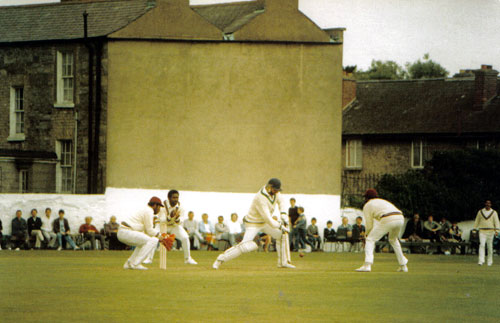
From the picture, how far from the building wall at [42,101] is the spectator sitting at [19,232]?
739 cm

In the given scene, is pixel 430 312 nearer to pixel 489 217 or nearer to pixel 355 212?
pixel 489 217

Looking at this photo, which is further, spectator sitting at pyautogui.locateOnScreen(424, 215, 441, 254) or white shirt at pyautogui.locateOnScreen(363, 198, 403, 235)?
spectator sitting at pyautogui.locateOnScreen(424, 215, 441, 254)

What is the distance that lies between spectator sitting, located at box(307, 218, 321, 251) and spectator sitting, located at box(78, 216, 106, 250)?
7.94m

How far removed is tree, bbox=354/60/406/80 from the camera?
85.4m

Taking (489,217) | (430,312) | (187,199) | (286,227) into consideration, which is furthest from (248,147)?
(430,312)

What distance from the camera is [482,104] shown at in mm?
54344

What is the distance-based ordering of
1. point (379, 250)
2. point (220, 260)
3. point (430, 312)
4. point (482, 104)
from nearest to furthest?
point (430, 312) < point (220, 260) < point (379, 250) < point (482, 104)

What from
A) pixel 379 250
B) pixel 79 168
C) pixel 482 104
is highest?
pixel 482 104

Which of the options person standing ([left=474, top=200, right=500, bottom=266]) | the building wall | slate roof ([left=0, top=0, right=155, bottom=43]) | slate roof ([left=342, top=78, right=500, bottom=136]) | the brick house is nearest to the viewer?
person standing ([left=474, top=200, right=500, bottom=266])

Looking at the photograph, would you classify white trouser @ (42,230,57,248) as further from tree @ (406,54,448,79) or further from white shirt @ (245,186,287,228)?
tree @ (406,54,448,79)

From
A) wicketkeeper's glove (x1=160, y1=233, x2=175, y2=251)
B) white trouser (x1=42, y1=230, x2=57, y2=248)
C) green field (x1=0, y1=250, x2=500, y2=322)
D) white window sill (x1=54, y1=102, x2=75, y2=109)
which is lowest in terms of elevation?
white trouser (x1=42, y1=230, x2=57, y2=248)

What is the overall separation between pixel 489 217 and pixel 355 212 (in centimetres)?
1241

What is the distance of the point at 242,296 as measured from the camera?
41.7ft

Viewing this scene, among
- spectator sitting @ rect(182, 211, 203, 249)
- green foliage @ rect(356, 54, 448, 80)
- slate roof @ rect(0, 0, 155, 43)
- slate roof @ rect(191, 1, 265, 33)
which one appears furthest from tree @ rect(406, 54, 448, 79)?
spectator sitting @ rect(182, 211, 203, 249)
